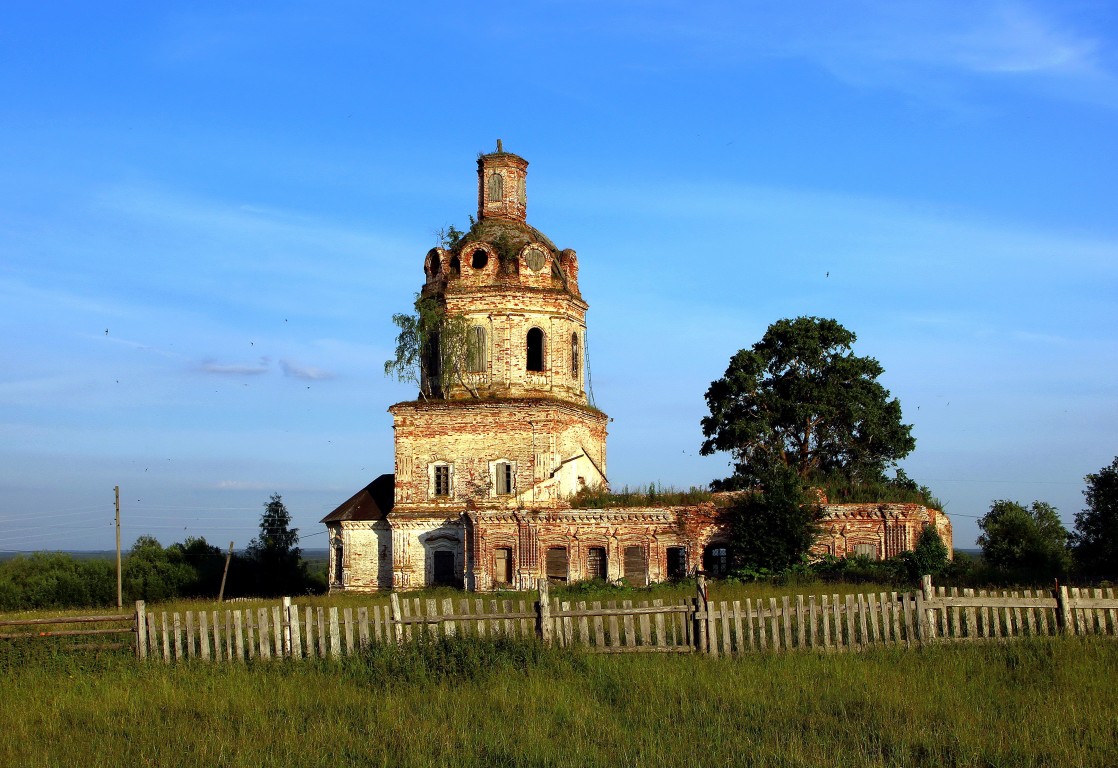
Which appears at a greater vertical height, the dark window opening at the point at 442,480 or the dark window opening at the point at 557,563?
the dark window opening at the point at 442,480

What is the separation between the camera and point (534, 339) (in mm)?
38938

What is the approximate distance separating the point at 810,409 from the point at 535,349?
37.9ft

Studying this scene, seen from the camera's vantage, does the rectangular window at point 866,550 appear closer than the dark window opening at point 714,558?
Yes

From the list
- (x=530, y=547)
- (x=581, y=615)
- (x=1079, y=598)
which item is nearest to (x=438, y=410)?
(x=530, y=547)

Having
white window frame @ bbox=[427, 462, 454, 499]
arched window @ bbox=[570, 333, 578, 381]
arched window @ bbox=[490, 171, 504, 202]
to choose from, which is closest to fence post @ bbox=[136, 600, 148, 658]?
white window frame @ bbox=[427, 462, 454, 499]

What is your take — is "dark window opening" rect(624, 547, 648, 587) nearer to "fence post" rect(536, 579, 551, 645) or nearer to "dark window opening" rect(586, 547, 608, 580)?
"dark window opening" rect(586, 547, 608, 580)

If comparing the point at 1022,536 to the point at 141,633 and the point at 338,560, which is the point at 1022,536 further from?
the point at 141,633

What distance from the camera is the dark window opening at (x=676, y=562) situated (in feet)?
111

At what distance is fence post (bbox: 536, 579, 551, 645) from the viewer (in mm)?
16469

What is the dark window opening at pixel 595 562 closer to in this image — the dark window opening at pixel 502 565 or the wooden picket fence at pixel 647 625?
the dark window opening at pixel 502 565

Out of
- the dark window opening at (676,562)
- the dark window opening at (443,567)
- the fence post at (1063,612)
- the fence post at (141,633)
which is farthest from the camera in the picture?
the dark window opening at (443,567)

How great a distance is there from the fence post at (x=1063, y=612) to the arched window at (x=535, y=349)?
23.5 m

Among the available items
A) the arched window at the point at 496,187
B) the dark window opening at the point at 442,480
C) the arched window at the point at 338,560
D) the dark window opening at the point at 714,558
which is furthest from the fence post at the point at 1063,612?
the arched window at the point at 496,187

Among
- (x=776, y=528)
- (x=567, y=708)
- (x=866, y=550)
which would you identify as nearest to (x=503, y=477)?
(x=776, y=528)
